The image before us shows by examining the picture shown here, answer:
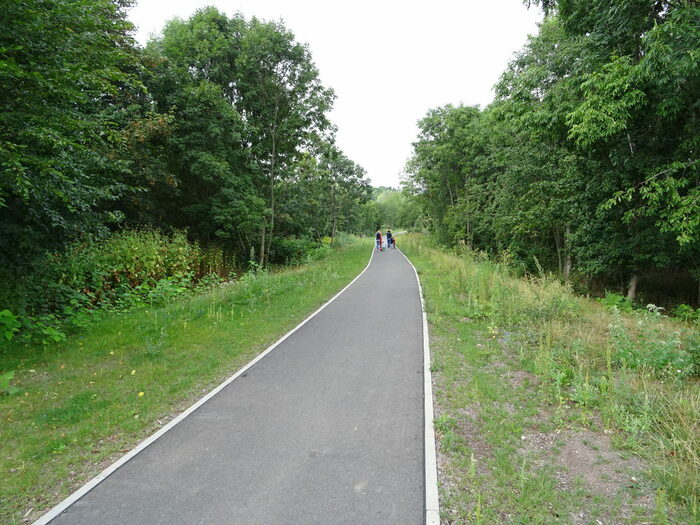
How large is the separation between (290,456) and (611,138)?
11630 millimetres

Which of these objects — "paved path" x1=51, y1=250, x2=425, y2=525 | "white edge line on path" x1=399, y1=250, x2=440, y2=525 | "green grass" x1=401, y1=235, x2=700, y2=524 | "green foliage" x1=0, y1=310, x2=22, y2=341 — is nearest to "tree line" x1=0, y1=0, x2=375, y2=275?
"green foliage" x1=0, y1=310, x2=22, y2=341

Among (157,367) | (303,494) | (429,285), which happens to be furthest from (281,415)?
(429,285)

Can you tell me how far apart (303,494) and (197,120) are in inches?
725

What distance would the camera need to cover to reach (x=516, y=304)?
360 inches

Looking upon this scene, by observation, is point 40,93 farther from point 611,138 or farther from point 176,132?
point 176,132

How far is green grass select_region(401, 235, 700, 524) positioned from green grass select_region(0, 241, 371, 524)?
3.66 meters

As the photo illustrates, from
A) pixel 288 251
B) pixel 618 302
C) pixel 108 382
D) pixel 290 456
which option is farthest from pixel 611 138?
pixel 288 251

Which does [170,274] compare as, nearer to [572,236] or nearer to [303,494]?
[303,494]

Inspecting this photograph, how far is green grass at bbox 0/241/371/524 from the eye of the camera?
142 inches

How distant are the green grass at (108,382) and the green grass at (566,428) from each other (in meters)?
3.66

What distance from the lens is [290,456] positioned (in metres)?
3.77

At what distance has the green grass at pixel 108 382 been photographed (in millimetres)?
3600

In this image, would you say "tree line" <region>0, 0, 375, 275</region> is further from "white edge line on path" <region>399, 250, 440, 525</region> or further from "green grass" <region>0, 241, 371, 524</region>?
"white edge line on path" <region>399, 250, 440, 525</region>

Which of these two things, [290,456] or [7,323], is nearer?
[290,456]
